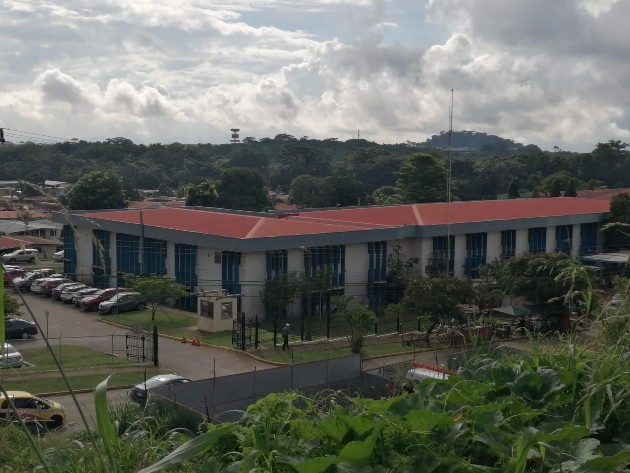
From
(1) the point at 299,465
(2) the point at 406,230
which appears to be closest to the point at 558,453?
(1) the point at 299,465

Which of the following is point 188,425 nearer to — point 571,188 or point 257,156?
point 571,188

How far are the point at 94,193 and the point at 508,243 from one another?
2526 cm

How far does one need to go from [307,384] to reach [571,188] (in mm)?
38603

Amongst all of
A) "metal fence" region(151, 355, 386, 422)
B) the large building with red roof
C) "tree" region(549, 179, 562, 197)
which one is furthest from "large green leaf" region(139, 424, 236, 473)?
"tree" region(549, 179, 562, 197)

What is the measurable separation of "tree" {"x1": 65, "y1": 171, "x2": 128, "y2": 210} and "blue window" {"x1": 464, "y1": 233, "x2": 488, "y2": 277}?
23.9 m

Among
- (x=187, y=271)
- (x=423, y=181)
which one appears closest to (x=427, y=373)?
(x=187, y=271)

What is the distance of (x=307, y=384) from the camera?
41.4 ft

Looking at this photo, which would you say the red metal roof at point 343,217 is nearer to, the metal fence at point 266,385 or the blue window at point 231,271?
Result: the blue window at point 231,271

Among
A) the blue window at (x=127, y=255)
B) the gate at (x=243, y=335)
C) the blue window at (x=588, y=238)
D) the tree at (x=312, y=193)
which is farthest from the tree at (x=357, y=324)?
the tree at (x=312, y=193)

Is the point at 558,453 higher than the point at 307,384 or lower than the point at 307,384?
higher

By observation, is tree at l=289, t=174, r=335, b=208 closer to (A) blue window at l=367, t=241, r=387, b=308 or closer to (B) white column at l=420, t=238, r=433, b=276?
(B) white column at l=420, t=238, r=433, b=276

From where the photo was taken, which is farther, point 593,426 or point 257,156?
point 257,156

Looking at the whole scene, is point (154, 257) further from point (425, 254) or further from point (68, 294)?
point (425, 254)

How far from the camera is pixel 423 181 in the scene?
4912cm
